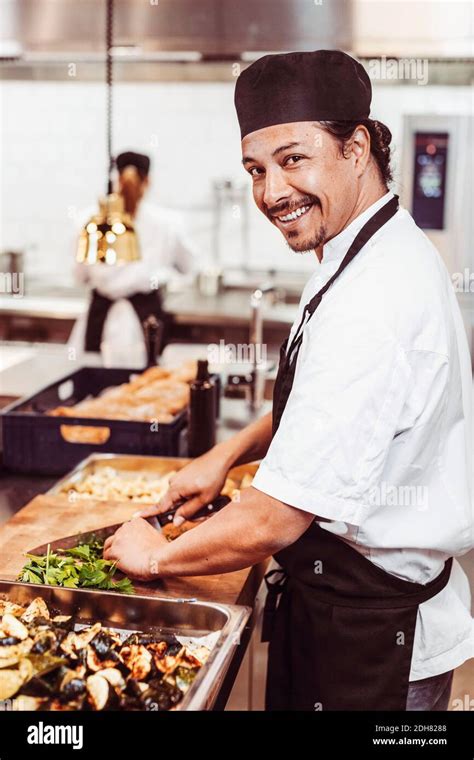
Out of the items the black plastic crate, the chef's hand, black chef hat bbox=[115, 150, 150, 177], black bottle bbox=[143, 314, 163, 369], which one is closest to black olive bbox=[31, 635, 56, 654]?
the chef's hand

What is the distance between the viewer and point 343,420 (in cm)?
140

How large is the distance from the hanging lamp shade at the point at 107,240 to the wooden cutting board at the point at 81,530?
794mm

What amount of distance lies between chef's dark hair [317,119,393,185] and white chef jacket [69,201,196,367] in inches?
111

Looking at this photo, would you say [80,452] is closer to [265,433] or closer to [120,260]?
[120,260]

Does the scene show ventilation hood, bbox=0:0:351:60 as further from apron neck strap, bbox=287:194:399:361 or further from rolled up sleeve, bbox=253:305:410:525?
rolled up sleeve, bbox=253:305:410:525

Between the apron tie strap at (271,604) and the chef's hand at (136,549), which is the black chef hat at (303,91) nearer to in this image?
the chef's hand at (136,549)

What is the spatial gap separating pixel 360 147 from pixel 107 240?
1.22 metres

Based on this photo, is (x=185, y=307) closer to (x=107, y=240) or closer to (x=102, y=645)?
(x=107, y=240)

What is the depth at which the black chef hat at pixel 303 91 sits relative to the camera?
1545mm

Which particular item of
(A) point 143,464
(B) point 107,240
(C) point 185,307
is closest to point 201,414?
(A) point 143,464

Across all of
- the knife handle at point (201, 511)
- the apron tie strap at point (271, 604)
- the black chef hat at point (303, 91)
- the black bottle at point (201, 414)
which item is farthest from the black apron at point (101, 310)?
the black chef hat at point (303, 91)

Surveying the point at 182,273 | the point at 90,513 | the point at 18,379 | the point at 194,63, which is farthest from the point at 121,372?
the point at 194,63

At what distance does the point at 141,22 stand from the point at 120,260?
44.5 inches

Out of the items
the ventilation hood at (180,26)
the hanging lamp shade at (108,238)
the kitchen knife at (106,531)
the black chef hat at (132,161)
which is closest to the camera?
the kitchen knife at (106,531)
